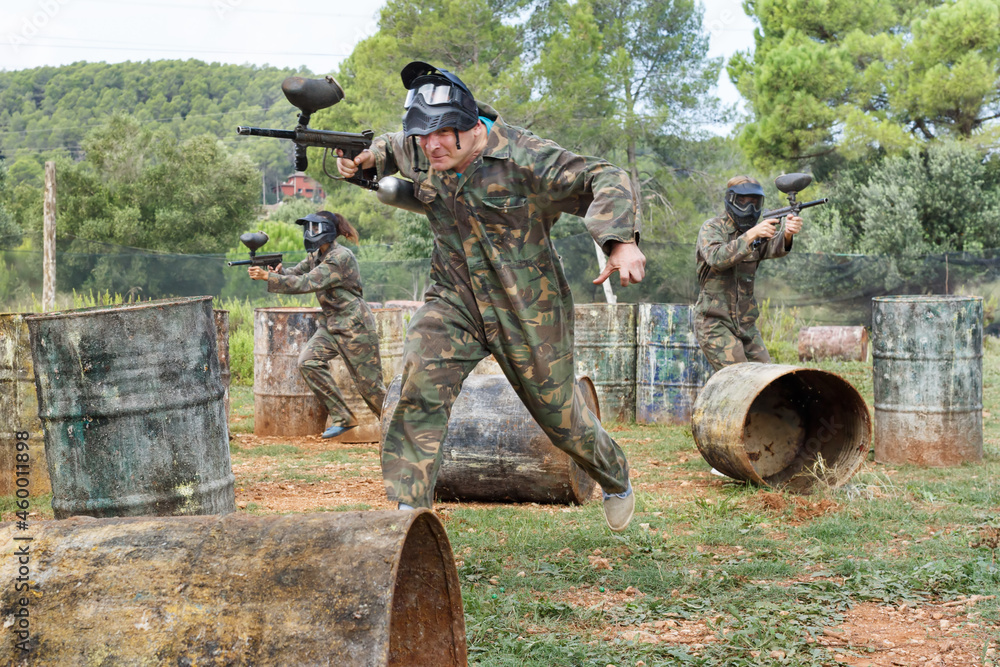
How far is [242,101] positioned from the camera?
73.9 metres

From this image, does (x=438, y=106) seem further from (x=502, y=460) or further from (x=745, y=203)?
(x=745, y=203)

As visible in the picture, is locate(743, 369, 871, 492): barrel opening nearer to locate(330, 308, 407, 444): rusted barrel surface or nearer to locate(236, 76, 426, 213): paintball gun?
locate(236, 76, 426, 213): paintball gun

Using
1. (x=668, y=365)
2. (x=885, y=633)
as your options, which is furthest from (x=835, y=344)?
(x=885, y=633)

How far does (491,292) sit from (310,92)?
1.16 m

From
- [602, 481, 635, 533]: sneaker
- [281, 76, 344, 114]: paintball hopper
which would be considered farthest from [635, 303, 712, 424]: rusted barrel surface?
[281, 76, 344, 114]: paintball hopper

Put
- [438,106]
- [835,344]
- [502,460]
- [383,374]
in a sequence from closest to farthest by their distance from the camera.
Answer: [438,106]
[502,460]
[383,374]
[835,344]

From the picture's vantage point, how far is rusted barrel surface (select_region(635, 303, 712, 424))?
9969mm

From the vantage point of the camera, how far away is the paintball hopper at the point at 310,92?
150 inches

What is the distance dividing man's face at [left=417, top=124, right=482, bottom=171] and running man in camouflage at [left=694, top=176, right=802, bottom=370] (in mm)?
3944

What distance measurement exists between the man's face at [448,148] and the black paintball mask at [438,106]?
28 mm

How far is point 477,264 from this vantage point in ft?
12.3

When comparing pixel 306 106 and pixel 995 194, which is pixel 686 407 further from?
pixel 995 194

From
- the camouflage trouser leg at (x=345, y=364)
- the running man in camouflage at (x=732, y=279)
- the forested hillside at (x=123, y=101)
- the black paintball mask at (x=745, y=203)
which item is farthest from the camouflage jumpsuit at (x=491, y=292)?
the forested hillside at (x=123, y=101)

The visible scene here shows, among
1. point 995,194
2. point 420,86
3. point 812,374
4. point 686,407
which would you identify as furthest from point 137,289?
point 995,194
